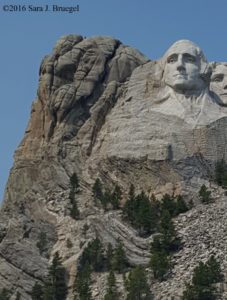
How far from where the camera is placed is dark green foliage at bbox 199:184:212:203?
180 ft

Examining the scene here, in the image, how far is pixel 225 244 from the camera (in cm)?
5112

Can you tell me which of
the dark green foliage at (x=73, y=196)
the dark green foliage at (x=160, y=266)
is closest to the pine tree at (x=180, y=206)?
the dark green foliage at (x=73, y=196)

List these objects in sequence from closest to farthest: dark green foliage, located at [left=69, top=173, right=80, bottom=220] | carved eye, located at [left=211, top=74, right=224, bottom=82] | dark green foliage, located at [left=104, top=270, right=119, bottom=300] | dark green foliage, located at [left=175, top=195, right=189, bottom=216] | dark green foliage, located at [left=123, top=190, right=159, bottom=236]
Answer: dark green foliage, located at [left=104, top=270, right=119, bottom=300] < dark green foliage, located at [left=123, top=190, right=159, bottom=236] < dark green foliage, located at [left=175, top=195, right=189, bottom=216] < dark green foliage, located at [left=69, top=173, right=80, bottom=220] < carved eye, located at [left=211, top=74, right=224, bottom=82]

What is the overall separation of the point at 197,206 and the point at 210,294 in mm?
6649

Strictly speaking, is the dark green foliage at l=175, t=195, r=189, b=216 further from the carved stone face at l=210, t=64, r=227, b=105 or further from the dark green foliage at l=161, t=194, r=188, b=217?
the carved stone face at l=210, t=64, r=227, b=105

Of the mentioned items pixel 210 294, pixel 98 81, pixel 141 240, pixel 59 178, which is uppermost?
pixel 98 81

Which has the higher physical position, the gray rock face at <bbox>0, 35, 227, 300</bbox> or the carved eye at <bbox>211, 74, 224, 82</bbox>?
the carved eye at <bbox>211, 74, 224, 82</bbox>

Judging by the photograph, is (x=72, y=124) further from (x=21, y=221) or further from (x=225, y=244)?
(x=225, y=244)

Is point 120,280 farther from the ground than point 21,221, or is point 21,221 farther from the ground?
point 21,221

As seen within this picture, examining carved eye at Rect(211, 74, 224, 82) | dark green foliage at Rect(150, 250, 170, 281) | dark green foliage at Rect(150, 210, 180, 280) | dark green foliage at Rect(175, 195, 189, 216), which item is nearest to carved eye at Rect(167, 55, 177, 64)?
carved eye at Rect(211, 74, 224, 82)

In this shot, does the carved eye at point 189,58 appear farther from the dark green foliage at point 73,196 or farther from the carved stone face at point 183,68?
the dark green foliage at point 73,196

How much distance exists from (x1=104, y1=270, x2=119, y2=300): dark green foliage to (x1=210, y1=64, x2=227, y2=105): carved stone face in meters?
12.6

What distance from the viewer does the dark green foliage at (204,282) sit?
4784 cm

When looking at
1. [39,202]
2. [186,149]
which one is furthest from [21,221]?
[186,149]
